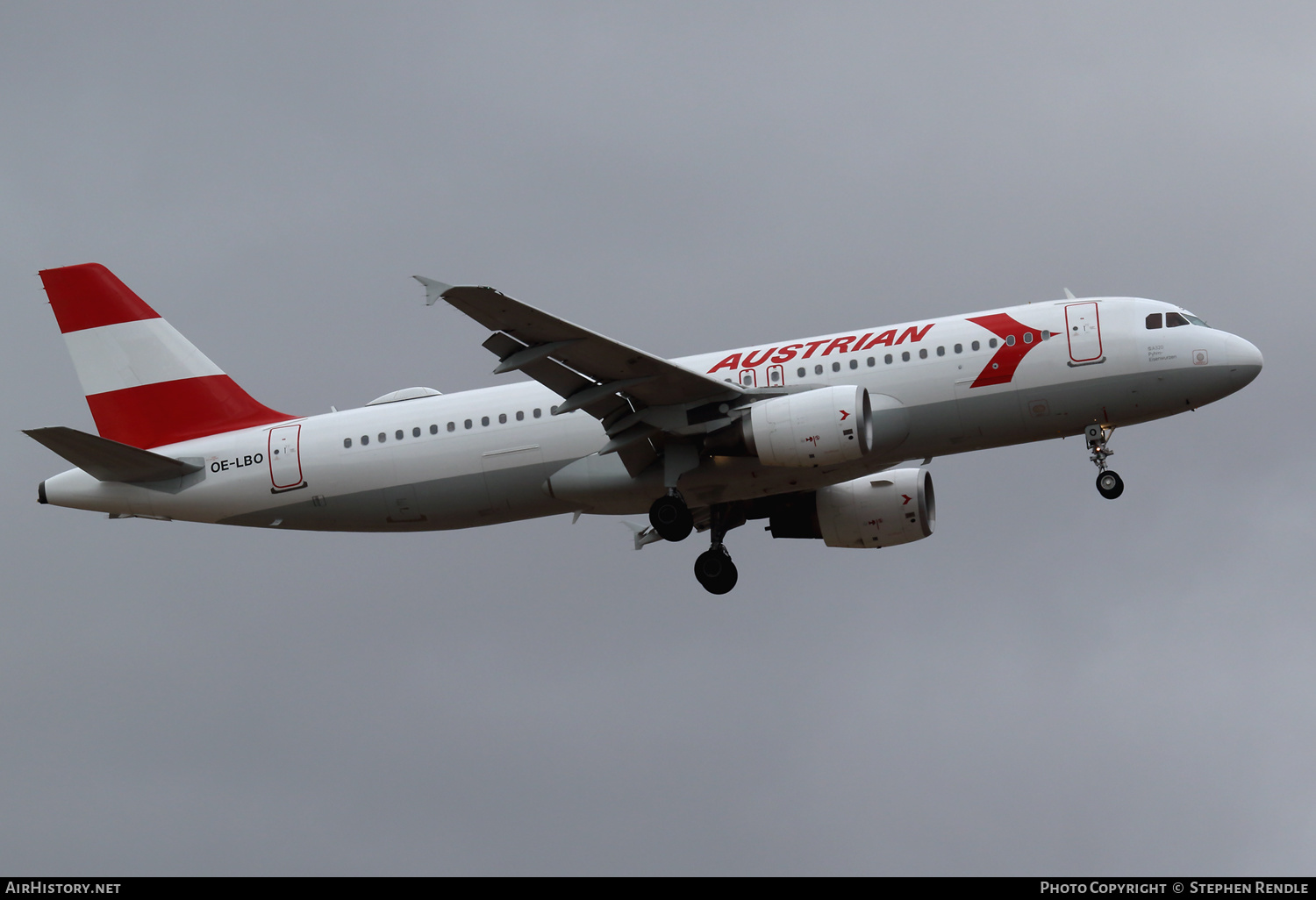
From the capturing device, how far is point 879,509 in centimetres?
4000

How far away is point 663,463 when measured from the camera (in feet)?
118

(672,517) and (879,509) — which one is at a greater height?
(879,509)

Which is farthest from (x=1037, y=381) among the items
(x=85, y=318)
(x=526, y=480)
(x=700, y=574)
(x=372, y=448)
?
(x=85, y=318)

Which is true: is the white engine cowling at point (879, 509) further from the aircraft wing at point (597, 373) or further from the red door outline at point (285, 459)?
the red door outline at point (285, 459)

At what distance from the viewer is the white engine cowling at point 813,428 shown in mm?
33312

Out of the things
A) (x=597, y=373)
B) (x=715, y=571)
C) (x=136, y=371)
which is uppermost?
(x=136, y=371)

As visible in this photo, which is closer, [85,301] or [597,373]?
[597,373]

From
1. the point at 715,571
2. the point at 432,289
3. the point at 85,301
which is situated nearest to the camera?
the point at 432,289

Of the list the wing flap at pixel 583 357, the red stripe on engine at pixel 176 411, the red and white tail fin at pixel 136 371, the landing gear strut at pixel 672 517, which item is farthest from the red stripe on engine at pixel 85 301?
the landing gear strut at pixel 672 517

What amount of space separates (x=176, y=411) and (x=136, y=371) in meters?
1.65

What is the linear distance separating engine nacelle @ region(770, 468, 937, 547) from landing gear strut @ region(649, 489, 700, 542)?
17.9ft

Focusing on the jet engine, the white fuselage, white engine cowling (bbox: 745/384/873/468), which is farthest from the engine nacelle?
white engine cowling (bbox: 745/384/873/468)

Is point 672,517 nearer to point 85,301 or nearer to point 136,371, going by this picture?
point 136,371

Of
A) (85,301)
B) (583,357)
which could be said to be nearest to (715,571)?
(583,357)
